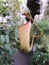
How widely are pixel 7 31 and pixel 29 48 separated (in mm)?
201

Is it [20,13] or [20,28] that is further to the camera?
[20,13]

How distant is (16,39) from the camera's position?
1.54 m

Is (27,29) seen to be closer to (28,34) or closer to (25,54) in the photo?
(28,34)

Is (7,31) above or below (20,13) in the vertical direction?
below

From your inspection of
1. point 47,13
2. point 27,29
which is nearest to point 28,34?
point 27,29

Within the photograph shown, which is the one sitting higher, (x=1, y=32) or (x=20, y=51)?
(x=1, y=32)

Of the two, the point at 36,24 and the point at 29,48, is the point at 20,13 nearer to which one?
the point at 36,24

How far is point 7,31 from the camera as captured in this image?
1.51 m

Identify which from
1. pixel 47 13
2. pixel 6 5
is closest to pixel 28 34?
pixel 6 5

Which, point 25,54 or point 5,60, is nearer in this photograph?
point 5,60

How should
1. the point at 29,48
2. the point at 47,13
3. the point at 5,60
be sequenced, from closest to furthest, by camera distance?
the point at 5,60, the point at 29,48, the point at 47,13

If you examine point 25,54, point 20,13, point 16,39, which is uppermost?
point 20,13

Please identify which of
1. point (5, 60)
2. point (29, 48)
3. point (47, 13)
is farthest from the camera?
point (47, 13)

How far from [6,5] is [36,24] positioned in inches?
10.5
